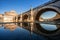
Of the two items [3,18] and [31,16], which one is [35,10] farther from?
[3,18]

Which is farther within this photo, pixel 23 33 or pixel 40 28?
pixel 40 28

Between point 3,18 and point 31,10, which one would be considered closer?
point 31,10

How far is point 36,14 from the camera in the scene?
149 feet

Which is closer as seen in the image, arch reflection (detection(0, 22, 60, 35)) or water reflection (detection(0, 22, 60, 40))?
water reflection (detection(0, 22, 60, 40))

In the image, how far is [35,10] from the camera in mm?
45062

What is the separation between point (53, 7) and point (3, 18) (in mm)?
65087

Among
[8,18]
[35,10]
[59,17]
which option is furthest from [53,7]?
[8,18]

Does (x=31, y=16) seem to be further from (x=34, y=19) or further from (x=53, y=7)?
(x=53, y=7)

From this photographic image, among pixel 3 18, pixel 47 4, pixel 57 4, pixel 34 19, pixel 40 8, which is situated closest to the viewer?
pixel 57 4

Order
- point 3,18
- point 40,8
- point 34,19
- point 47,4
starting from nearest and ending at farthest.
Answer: point 47,4
point 40,8
point 34,19
point 3,18

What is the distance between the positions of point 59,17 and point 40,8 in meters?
7.41

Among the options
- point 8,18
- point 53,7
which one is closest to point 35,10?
point 53,7

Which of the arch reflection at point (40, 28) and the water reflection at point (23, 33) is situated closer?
the water reflection at point (23, 33)

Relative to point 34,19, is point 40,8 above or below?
above
